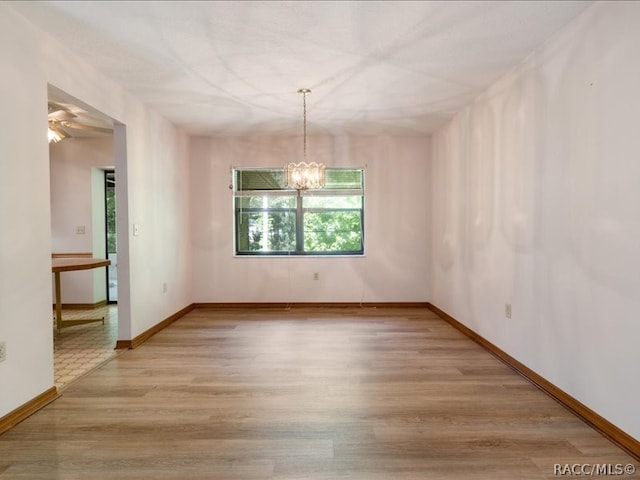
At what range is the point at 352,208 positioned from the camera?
5.68 metres

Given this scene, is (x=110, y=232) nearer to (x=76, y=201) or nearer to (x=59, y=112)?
(x=76, y=201)

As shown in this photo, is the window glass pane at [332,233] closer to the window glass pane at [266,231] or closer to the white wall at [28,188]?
the window glass pane at [266,231]

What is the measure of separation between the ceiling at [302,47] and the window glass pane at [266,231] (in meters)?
1.85

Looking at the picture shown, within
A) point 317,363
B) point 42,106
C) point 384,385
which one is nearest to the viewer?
point 42,106

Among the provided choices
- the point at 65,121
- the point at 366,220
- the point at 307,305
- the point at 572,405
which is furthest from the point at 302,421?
the point at 65,121

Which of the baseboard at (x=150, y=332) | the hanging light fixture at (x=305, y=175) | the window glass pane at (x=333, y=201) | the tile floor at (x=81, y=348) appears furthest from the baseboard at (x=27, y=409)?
the window glass pane at (x=333, y=201)

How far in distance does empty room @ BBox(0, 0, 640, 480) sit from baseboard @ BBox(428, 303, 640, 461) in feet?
0.05

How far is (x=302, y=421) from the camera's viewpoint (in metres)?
2.27

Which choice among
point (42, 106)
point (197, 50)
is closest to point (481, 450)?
point (197, 50)

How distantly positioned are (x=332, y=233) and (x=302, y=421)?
3.64 meters

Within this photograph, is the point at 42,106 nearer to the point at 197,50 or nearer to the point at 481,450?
the point at 197,50

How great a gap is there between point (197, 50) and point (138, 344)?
109 inches

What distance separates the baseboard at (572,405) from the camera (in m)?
1.95

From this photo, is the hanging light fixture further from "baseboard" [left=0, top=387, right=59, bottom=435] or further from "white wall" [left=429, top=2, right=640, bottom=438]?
"baseboard" [left=0, top=387, right=59, bottom=435]
